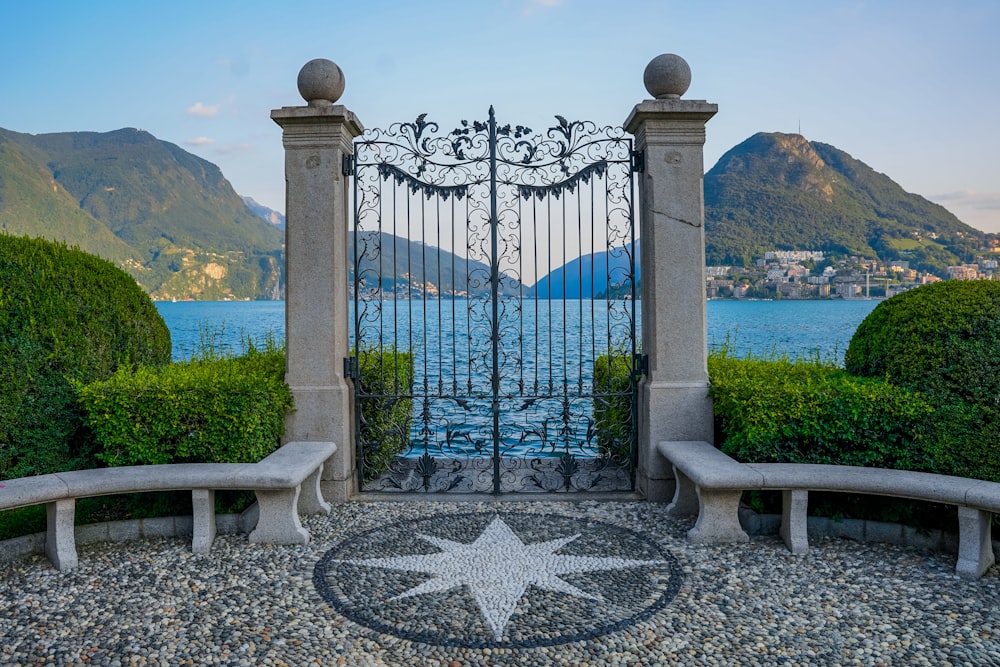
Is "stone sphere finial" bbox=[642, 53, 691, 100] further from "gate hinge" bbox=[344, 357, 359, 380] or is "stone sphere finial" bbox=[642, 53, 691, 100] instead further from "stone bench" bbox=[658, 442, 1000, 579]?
"gate hinge" bbox=[344, 357, 359, 380]

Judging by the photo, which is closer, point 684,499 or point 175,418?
point 175,418

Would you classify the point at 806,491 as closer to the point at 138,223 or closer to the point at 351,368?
the point at 351,368

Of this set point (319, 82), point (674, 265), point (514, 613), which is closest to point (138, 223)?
point (319, 82)

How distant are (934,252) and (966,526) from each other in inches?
2648

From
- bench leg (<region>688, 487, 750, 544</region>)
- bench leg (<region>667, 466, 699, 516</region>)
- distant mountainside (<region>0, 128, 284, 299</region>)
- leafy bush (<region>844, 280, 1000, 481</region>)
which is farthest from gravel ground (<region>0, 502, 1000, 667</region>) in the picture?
distant mountainside (<region>0, 128, 284, 299</region>)

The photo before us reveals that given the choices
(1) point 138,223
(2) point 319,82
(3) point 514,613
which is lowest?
(3) point 514,613

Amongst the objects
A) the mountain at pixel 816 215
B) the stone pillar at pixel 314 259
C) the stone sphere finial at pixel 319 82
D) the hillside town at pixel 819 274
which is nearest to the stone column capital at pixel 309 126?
the stone pillar at pixel 314 259

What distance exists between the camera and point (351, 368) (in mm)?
6328

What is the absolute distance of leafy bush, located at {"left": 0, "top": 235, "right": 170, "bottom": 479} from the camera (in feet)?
17.0

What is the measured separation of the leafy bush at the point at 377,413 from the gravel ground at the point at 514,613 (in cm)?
149

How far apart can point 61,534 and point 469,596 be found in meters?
3.11

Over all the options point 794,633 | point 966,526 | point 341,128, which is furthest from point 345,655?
point 341,128

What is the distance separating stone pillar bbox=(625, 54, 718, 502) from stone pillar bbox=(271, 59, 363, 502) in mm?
3001

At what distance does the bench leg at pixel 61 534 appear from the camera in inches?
181
